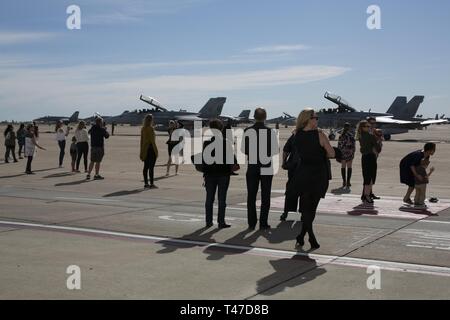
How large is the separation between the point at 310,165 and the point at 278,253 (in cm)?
126

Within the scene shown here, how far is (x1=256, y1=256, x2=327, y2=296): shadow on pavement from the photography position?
18.9 ft

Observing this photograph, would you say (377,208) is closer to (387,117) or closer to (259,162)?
(259,162)

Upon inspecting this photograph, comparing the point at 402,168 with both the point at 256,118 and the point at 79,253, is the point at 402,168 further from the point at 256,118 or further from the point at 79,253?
the point at 79,253

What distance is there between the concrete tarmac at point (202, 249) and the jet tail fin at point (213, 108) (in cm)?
5681

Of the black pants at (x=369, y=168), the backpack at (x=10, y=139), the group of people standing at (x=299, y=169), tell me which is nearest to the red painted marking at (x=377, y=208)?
the group of people standing at (x=299, y=169)

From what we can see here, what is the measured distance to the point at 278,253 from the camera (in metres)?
7.44

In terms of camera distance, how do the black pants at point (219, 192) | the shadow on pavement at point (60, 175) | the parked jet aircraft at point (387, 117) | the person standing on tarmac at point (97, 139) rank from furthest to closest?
1. the parked jet aircraft at point (387, 117)
2. the shadow on pavement at point (60, 175)
3. the person standing on tarmac at point (97, 139)
4. the black pants at point (219, 192)

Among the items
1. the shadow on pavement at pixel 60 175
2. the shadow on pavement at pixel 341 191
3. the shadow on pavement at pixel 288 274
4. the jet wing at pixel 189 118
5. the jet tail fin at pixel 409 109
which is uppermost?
the jet tail fin at pixel 409 109

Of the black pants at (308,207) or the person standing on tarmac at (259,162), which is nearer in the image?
the black pants at (308,207)

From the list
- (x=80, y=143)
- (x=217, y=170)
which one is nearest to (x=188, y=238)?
(x=217, y=170)

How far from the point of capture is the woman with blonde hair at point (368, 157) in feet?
41.0

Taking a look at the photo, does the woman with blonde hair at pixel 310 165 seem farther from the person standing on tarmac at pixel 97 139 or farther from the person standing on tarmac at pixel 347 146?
the person standing on tarmac at pixel 97 139

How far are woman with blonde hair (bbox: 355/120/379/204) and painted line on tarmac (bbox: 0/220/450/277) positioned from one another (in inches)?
216

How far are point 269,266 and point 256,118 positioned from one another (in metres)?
3.16
